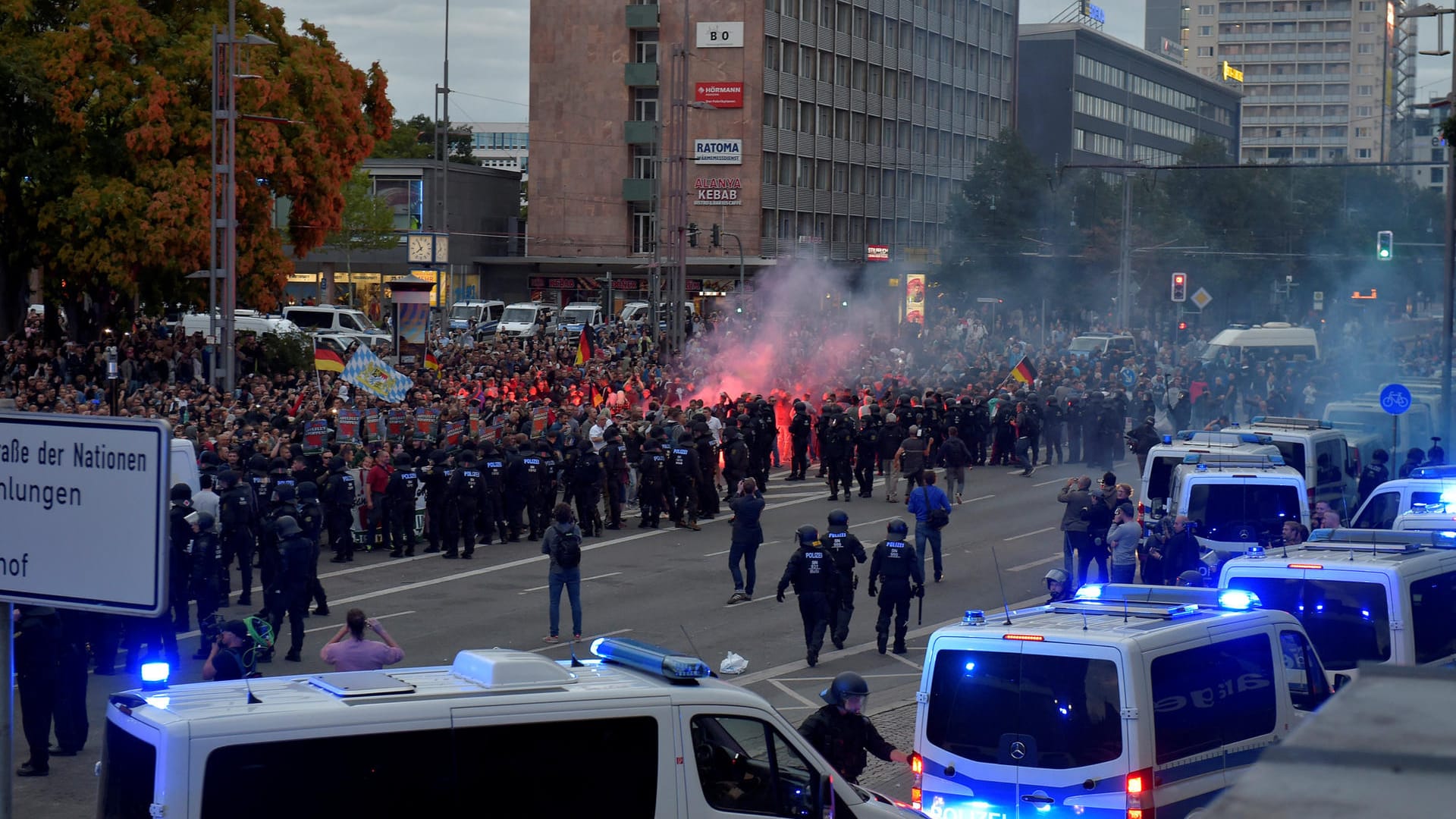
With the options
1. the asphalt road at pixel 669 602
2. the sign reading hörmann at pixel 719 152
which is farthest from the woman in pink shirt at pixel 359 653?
the sign reading hörmann at pixel 719 152

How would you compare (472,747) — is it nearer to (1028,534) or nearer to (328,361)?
(1028,534)

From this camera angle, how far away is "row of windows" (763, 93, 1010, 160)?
80875 mm

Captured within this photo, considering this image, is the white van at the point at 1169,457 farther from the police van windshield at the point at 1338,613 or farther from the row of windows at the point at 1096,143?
the row of windows at the point at 1096,143

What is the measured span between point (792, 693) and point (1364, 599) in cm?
549

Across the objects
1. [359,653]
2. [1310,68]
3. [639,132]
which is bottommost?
[359,653]

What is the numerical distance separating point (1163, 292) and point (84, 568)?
74.5 meters

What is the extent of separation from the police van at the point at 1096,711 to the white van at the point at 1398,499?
32.0 feet

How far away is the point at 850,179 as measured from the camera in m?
86.8

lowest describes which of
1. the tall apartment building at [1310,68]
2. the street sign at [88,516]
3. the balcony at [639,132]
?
the street sign at [88,516]

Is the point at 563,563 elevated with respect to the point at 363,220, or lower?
lower

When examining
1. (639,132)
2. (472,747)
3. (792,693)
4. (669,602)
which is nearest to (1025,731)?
(472,747)

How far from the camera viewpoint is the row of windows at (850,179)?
3189 inches

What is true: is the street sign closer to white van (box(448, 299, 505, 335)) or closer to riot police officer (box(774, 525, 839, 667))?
riot police officer (box(774, 525, 839, 667))

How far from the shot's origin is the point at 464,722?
6.62 metres
